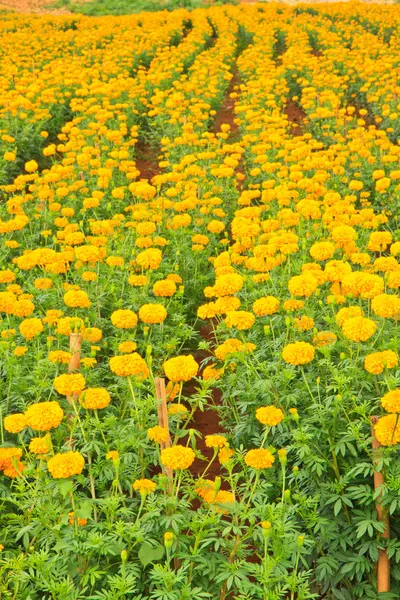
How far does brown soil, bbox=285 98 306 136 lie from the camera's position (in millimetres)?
12812

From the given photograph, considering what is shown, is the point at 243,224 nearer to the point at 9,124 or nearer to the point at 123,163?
the point at 123,163

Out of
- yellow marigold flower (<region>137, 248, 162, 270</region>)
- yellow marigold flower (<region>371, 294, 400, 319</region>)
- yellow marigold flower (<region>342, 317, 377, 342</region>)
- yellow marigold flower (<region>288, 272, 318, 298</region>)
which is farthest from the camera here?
yellow marigold flower (<region>137, 248, 162, 270</region>)

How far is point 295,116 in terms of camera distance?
13.9m

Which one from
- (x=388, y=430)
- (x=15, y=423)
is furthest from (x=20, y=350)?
(x=388, y=430)

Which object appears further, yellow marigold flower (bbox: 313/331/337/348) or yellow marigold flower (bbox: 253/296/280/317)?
yellow marigold flower (bbox: 253/296/280/317)

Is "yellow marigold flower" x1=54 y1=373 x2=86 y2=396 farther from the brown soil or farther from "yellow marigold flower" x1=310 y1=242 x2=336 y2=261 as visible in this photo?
the brown soil

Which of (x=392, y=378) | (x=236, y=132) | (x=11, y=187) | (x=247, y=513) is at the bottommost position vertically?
(x=236, y=132)

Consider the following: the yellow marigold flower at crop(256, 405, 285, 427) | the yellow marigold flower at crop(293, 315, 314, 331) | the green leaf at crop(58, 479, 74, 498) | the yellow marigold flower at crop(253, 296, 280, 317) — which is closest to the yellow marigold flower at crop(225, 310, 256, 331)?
the yellow marigold flower at crop(253, 296, 280, 317)

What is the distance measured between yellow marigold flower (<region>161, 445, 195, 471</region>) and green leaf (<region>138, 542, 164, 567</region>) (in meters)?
0.33

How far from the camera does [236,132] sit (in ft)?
42.0

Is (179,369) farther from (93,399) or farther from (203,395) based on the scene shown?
(93,399)

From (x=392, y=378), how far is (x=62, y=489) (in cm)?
154

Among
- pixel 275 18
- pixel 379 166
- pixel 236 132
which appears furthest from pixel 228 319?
pixel 275 18

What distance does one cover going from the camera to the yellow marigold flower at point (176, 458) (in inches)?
117
